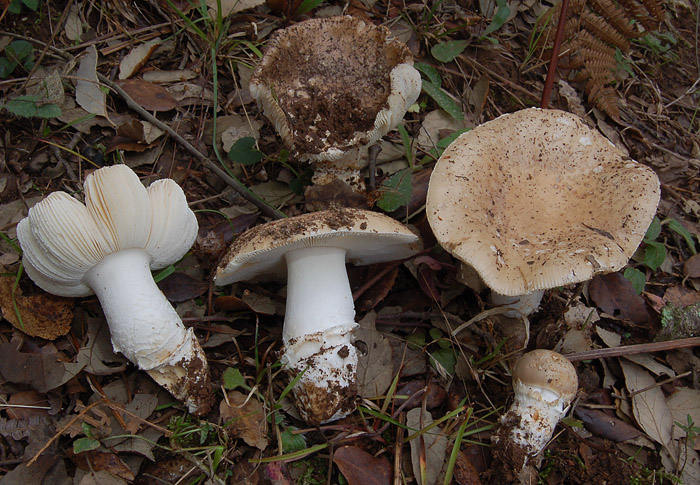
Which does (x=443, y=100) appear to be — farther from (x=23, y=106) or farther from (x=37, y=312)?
(x=37, y=312)

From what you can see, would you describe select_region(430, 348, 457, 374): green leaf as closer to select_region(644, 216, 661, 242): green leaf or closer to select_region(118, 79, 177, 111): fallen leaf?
select_region(644, 216, 661, 242): green leaf

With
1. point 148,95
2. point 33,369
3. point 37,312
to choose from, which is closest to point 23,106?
point 148,95

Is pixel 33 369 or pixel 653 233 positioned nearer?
pixel 33 369

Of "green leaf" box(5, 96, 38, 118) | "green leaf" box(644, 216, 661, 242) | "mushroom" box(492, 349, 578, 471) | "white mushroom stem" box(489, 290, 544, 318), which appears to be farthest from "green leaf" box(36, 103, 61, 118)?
"green leaf" box(644, 216, 661, 242)

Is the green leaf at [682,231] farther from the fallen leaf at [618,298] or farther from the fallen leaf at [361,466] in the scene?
the fallen leaf at [361,466]

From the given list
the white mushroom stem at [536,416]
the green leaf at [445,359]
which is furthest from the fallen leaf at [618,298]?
the green leaf at [445,359]

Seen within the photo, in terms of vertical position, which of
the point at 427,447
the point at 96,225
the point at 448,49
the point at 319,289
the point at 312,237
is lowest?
the point at 427,447
